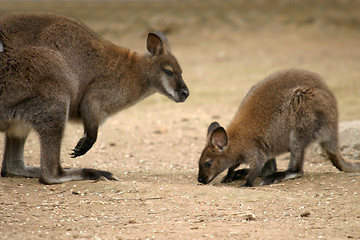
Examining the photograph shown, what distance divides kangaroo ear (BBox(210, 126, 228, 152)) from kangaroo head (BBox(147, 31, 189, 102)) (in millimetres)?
668

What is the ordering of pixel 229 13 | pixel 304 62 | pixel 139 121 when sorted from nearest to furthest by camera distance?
pixel 139 121
pixel 304 62
pixel 229 13

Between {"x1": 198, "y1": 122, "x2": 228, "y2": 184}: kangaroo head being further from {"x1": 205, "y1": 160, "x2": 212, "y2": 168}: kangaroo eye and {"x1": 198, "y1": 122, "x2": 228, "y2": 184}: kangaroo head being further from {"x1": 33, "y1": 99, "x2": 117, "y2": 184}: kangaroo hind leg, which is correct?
{"x1": 33, "y1": 99, "x2": 117, "y2": 184}: kangaroo hind leg

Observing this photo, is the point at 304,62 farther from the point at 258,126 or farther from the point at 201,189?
the point at 201,189

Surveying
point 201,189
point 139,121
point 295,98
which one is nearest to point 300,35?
point 139,121

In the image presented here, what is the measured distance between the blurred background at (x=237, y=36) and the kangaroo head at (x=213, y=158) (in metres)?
4.95

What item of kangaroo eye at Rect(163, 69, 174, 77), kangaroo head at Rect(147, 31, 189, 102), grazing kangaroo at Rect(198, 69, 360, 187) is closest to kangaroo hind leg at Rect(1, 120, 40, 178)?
kangaroo head at Rect(147, 31, 189, 102)

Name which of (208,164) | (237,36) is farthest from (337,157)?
(237,36)

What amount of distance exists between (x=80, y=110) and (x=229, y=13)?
732 inches

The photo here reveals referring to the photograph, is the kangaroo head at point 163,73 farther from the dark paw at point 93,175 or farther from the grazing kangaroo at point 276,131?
the dark paw at point 93,175

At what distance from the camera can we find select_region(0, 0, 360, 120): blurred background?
538 inches

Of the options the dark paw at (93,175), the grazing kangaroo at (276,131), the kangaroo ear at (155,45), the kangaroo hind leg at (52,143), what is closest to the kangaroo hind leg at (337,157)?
the grazing kangaroo at (276,131)

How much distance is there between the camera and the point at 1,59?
198 inches

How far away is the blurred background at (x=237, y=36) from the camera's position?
13.7m

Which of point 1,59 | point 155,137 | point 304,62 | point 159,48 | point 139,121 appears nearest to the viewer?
point 1,59
